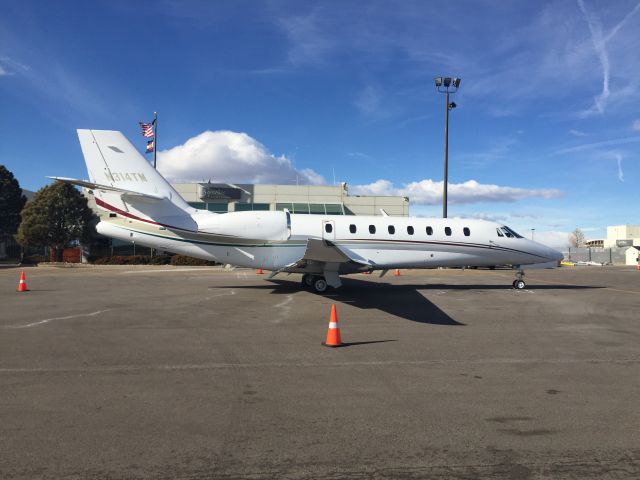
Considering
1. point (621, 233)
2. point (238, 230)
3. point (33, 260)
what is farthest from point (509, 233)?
point (621, 233)

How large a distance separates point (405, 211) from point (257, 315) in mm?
38099

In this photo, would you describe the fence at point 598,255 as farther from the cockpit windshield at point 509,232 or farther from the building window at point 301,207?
the cockpit windshield at point 509,232

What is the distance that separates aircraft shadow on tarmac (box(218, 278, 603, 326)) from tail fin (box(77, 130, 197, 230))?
4433mm

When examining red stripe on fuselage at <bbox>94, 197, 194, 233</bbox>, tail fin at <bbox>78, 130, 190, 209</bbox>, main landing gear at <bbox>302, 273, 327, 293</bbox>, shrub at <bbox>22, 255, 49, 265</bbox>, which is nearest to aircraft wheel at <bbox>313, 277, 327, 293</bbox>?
main landing gear at <bbox>302, 273, 327, 293</bbox>

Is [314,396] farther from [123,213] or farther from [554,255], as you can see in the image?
[554,255]

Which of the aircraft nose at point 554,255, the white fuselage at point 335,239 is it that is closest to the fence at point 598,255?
the aircraft nose at point 554,255

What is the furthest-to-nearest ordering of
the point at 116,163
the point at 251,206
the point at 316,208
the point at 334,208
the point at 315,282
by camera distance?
the point at 251,206
the point at 334,208
the point at 316,208
the point at 315,282
the point at 116,163

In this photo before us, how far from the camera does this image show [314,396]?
5738 mm

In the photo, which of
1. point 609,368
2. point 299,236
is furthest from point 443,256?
point 609,368

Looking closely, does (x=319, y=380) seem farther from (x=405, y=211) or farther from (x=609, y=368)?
(x=405, y=211)

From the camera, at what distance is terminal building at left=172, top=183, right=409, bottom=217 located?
4691 cm

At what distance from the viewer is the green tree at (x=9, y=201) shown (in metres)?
50.5

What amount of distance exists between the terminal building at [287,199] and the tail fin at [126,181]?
29.2 meters

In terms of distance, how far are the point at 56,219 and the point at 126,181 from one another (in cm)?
2858
